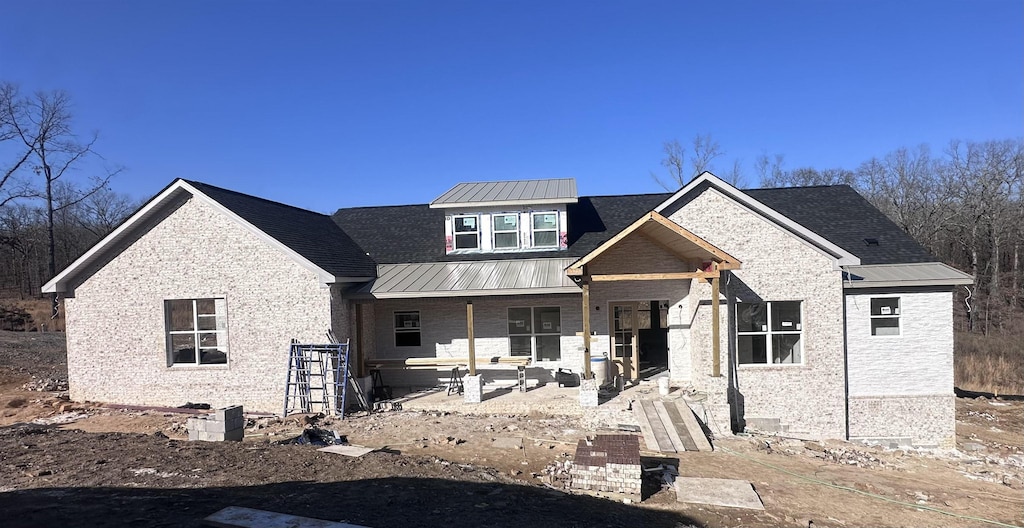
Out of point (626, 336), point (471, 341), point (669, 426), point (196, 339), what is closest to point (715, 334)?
point (669, 426)

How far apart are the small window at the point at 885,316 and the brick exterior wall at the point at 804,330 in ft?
4.09

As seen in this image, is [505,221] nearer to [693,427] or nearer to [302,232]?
[302,232]

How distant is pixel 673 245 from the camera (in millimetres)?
14047

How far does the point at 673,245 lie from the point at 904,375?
22.4 feet

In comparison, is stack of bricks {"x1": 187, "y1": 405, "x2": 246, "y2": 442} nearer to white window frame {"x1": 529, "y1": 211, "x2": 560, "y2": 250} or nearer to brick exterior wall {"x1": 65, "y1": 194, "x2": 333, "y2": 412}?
brick exterior wall {"x1": 65, "y1": 194, "x2": 333, "y2": 412}

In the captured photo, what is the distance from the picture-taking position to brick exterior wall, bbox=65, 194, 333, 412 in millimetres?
14328

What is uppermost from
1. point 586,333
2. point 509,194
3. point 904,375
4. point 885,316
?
point 509,194

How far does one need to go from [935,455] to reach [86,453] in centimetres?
1852

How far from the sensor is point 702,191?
566 inches

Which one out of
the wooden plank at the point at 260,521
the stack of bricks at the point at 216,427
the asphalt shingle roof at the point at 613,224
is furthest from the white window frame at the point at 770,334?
the stack of bricks at the point at 216,427

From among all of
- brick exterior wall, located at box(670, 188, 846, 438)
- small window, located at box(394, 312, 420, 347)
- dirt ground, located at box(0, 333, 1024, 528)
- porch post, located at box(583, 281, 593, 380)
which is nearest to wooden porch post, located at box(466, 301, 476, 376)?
dirt ground, located at box(0, 333, 1024, 528)

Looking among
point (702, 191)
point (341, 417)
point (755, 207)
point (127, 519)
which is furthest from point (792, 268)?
point (127, 519)

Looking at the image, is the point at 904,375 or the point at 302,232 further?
the point at 302,232

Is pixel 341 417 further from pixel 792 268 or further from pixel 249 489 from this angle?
pixel 792 268
